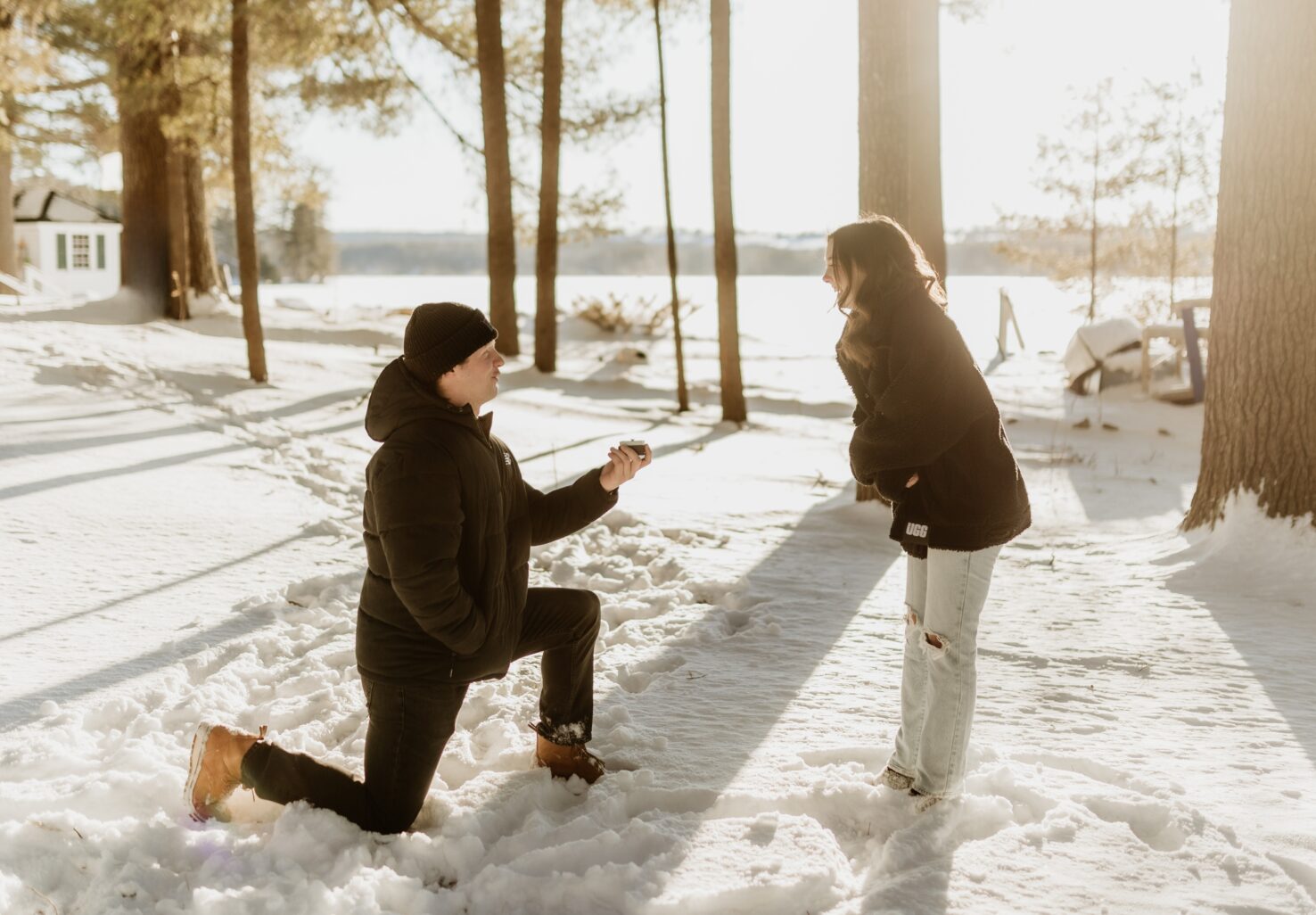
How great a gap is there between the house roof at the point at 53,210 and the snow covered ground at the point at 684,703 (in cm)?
3853

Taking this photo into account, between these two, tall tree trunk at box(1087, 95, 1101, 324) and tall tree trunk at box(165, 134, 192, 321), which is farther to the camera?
tall tree trunk at box(1087, 95, 1101, 324)

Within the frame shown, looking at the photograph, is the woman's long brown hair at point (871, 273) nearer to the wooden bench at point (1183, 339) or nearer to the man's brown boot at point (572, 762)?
the man's brown boot at point (572, 762)

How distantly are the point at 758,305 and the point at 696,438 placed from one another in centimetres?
2757

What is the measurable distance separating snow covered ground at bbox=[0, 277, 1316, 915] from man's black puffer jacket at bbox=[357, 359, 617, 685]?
495 millimetres

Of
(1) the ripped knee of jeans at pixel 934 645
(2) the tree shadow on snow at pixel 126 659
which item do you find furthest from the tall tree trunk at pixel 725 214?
(1) the ripped knee of jeans at pixel 934 645

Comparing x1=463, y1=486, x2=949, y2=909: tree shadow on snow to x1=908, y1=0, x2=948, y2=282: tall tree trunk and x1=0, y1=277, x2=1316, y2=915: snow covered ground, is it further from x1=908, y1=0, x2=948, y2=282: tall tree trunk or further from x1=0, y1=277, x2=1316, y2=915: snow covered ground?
x1=908, y1=0, x2=948, y2=282: tall tree trunk

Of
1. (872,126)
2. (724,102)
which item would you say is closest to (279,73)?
(724,102)

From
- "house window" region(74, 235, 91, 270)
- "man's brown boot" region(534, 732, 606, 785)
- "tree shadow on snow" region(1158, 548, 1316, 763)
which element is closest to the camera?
"man's brown boot" region(534, 732, 606, 785)

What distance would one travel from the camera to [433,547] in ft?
9.87

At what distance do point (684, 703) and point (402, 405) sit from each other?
1839 millimetres


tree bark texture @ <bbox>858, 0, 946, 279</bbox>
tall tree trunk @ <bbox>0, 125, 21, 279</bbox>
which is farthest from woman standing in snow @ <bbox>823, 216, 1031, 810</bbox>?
tall tree trunk @ <bbox>0, 125, 21, 279</bbox>

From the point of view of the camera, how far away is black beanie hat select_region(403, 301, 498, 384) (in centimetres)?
311

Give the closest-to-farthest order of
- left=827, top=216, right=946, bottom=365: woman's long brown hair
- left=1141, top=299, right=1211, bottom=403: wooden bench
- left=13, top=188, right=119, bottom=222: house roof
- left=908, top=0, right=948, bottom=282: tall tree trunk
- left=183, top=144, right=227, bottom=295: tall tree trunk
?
left=827, top=216, right=946, bottom=365: woman's long brown hair, left=908, top=0, right=948, bottom=282: tall tree trunk, left=1141, top=299, right=1211, bottom=403: wooden bench, left=183, top=144, right=227, bottom=295: tall tree trunk, left=13, top=188, right=119, bottom=222: house roof

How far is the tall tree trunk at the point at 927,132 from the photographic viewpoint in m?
12.2
